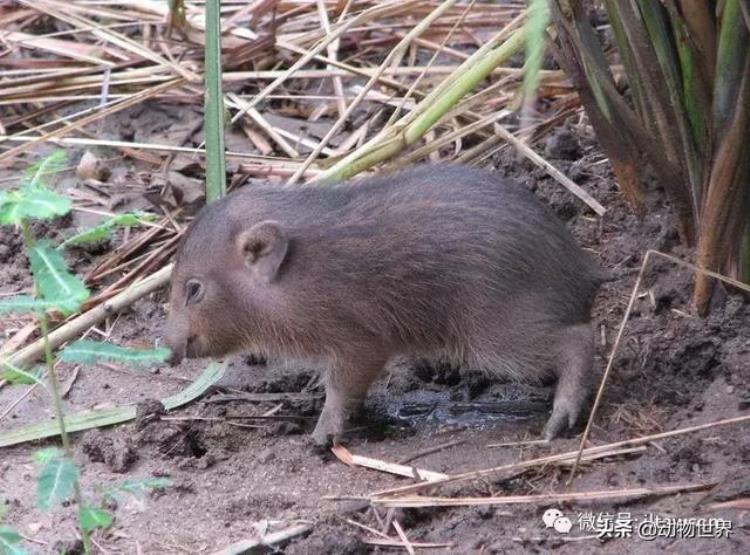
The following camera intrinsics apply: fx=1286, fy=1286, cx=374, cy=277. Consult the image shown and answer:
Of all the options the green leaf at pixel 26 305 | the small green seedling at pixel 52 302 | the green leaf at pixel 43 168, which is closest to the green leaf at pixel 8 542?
the small green seedling at pixel 52 302

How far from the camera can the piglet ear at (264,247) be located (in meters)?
5.81

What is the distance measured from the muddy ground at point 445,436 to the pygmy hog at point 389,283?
0.26 metres

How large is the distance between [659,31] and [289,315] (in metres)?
2.06

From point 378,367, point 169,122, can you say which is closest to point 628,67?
point 378,367

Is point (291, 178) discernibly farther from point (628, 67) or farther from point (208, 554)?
point (208, 554)

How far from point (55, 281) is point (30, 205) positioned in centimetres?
26

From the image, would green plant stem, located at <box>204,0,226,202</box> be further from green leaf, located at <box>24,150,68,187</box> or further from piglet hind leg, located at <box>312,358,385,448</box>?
green leaf, located at <box>24,150,68,187</box>

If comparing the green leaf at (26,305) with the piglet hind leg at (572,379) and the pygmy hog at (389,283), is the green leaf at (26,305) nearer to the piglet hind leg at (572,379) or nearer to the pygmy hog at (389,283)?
the pygmy hog at (389,283)

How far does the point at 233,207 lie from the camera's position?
603 cm

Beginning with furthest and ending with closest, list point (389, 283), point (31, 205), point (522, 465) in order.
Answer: point (389, 283) → point (522, 465) → point (31, 205)

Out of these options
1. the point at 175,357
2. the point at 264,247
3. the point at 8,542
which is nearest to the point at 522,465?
the point at 264,247

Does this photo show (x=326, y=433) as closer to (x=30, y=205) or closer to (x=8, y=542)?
(x=8, y=542)

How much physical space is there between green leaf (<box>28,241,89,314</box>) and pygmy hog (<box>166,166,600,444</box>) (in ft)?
6.03

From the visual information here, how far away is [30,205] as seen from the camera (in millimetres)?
3834
